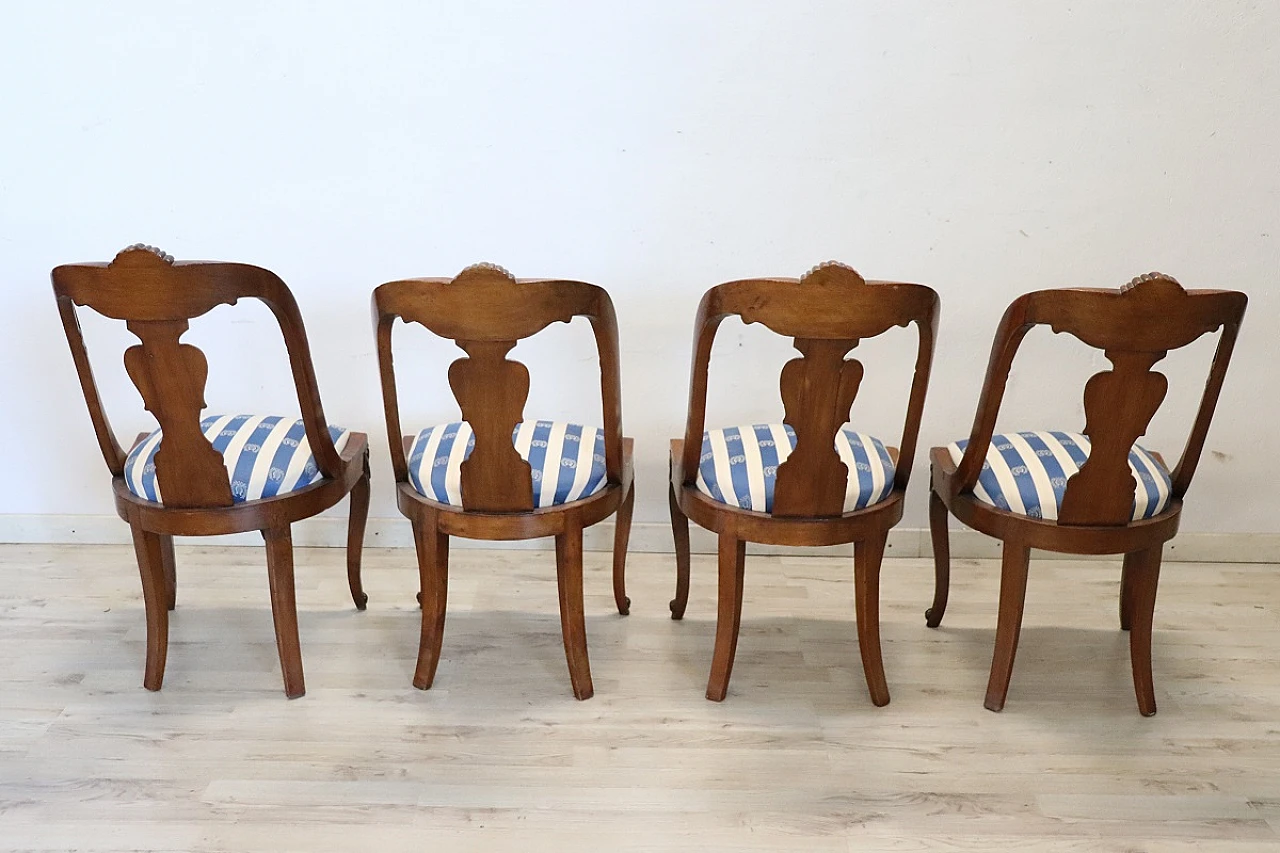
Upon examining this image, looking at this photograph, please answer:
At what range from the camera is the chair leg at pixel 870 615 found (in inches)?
79.8

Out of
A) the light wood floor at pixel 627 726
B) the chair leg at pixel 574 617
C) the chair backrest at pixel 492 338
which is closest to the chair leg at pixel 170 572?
the light wood floor at pixel 627 726

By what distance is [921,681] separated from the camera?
7.07ft

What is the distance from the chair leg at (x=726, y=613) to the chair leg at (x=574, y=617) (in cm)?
26

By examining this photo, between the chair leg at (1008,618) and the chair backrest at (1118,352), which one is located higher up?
the chair backrest at (1118,352)

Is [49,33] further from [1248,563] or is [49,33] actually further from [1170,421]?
[1248,563]

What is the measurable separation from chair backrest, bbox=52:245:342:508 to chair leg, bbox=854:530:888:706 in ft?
3.78

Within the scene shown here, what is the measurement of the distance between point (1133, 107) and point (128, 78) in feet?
8.36

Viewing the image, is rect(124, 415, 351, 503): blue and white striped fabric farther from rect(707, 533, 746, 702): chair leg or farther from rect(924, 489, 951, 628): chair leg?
rect(924, 489, 951, 628): chair leg

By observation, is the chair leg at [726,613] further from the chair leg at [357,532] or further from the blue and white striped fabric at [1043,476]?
the chair leg at [357,532]

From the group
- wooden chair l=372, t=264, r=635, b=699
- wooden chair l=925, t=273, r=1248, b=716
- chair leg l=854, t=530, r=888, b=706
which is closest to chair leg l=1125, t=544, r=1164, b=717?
wooden chair l=925, t=273, r=1248, b=716

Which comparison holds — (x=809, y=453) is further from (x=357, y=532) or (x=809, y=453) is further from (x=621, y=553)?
(x=357, y=532)

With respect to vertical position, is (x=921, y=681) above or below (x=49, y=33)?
below

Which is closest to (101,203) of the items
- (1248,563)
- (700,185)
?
(700,185)

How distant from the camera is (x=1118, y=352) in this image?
1.76 meters
